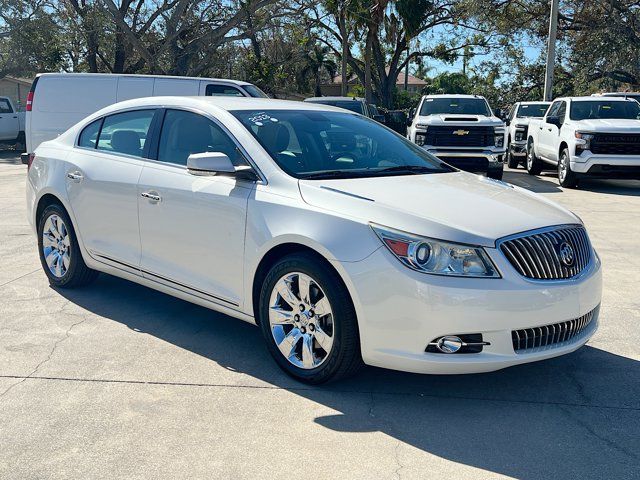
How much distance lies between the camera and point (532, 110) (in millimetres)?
21641

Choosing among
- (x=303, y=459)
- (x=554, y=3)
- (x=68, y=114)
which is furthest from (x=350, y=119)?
(x=554, y=3)

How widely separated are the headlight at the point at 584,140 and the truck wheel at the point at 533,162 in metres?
3.26

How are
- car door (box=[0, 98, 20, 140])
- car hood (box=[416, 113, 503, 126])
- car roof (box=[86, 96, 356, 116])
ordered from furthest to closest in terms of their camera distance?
car door (box=[0, 98, 20, 140])
car hood (box=[416, 113, 503, 126])
car roof (box=[86, 96, 356, 116])

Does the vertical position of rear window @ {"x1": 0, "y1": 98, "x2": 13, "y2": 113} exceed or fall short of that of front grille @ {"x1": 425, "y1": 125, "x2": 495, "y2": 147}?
it exceeds it

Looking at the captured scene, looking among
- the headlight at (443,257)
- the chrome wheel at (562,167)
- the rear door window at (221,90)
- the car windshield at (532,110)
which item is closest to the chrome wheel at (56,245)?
the headlight at (443,257)

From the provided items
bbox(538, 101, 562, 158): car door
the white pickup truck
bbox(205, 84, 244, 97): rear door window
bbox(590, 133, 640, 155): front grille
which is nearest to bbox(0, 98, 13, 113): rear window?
bbox(205, 84, 244, 97): rear door window

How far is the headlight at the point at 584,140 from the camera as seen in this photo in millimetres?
14188

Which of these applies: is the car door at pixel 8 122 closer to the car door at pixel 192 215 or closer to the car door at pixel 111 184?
the car door at pixel 111 184

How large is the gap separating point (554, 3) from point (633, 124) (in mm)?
10145

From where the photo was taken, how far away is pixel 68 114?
13336 mm

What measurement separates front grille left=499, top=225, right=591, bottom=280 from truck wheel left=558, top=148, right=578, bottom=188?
1104 centimetres

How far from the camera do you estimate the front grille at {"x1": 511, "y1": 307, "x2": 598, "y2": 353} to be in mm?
3889

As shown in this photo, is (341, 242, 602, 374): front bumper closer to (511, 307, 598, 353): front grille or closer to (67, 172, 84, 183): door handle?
(511, 307, 598, 353): front grille

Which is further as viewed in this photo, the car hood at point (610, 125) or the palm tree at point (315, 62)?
the palm tree at point (315, 62)
